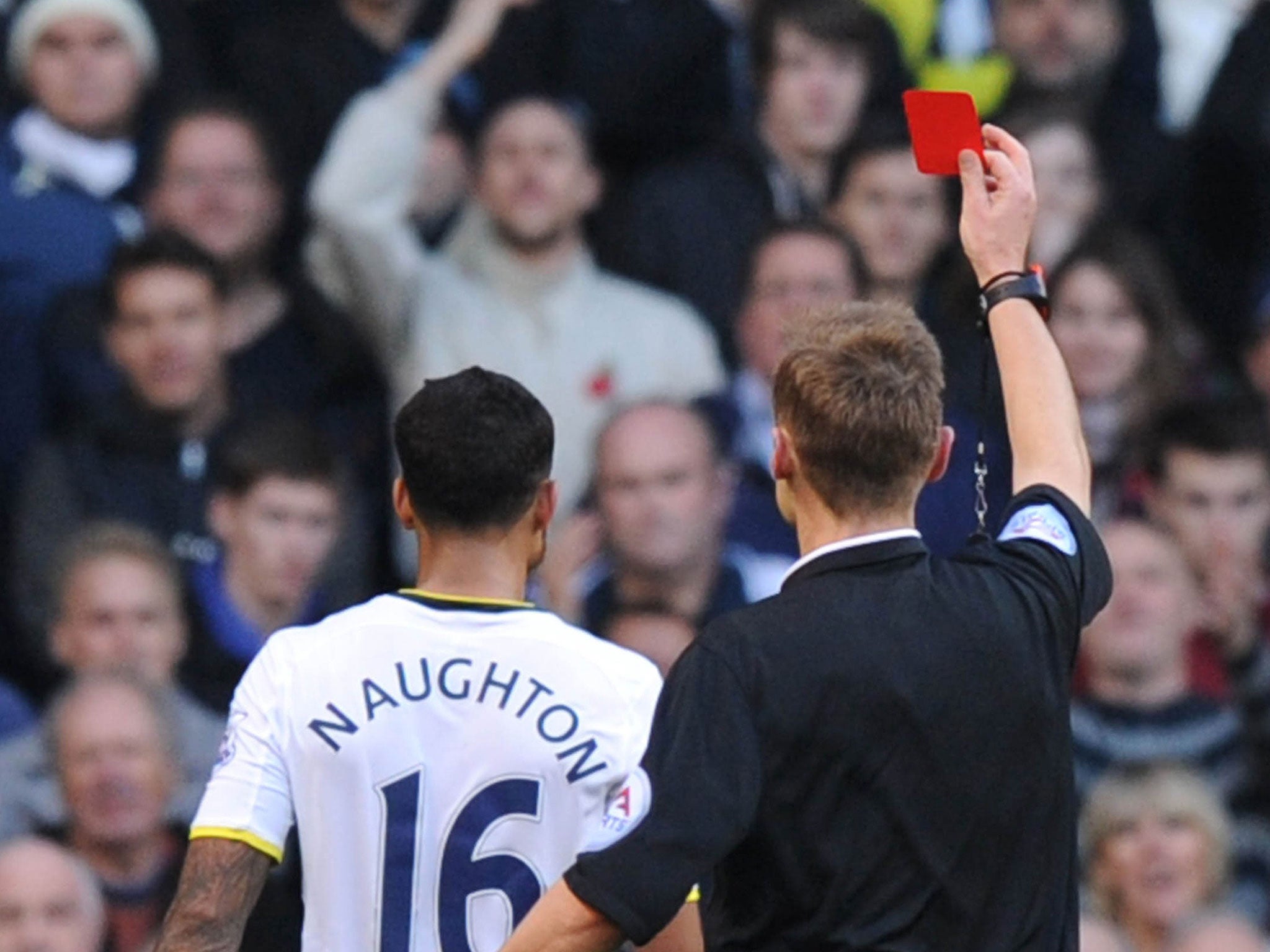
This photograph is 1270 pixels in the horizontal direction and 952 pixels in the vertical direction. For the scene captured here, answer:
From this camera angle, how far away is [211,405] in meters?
6.81

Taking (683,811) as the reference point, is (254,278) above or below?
above

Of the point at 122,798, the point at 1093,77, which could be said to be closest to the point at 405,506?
the point at 122,798

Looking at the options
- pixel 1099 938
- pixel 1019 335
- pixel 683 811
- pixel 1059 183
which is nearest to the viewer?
pixel 683 811

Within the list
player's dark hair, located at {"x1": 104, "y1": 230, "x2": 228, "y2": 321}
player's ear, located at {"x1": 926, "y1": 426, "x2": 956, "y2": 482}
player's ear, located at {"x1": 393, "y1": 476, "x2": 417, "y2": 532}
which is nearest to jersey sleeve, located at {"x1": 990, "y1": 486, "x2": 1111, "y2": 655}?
player's ear, located at {"x1": 926, "y1": 426, "x2": 956, "y2": 482}

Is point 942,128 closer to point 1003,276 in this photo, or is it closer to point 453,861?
point 1003,276

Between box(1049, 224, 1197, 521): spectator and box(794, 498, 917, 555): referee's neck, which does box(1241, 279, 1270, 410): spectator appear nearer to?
box(1049, 224, 1197, 521): spectator

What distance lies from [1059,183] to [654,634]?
1933mm

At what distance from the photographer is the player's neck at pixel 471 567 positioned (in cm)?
373

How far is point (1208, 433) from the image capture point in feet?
22.1

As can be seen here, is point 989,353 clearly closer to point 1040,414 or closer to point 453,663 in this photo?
point 1040,414

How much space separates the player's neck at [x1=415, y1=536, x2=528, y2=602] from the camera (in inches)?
147

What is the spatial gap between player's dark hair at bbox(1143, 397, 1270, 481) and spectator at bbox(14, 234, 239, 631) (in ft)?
7.33

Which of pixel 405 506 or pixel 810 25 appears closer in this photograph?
pixel 405 506

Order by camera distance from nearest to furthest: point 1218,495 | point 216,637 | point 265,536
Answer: point 216,637 < point 265,536 < point 1218,495
